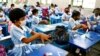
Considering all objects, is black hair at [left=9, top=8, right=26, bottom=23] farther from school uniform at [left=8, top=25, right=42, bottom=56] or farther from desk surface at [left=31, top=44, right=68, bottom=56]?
desk surface at [left=31, top=44, right=68, bottom=56]

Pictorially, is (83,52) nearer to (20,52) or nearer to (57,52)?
(57,52)

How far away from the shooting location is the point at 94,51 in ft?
10.8

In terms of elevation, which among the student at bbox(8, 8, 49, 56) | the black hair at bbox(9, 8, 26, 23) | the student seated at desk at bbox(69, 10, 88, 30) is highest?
the black hair at bbox(9, 8, 26, 23)

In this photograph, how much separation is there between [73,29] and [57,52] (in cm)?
117

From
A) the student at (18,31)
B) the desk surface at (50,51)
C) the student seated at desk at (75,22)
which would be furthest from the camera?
the student seated at desk at (75,22)

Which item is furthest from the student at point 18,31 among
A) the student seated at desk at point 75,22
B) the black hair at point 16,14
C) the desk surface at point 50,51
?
the student seated at desk at point 75,22

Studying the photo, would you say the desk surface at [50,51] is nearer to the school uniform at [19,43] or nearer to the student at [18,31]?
the school uniform at [19,43]

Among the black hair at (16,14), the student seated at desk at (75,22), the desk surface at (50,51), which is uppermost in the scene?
the black hair at (16,14)

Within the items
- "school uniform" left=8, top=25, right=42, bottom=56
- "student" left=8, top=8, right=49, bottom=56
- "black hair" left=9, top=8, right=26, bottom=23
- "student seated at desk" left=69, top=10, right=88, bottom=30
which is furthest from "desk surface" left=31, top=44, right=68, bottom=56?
"student seated at desk" left=69, top=10, right=88, bottom=30

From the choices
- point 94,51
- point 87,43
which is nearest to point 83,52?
point 87,43

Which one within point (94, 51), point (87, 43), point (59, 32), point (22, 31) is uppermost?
point (22, 31)

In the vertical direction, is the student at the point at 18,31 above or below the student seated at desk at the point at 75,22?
above

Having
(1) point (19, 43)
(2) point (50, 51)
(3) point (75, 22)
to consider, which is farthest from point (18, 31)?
(3) point (75, 22)

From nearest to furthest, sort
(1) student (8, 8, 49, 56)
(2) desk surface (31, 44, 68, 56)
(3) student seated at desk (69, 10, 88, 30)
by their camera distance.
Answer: (1) student (8, 8, 49, 56), (2) desk surface (31, 44, 68, 56), (3) student seated at desk (69, 10, 88, 30)
